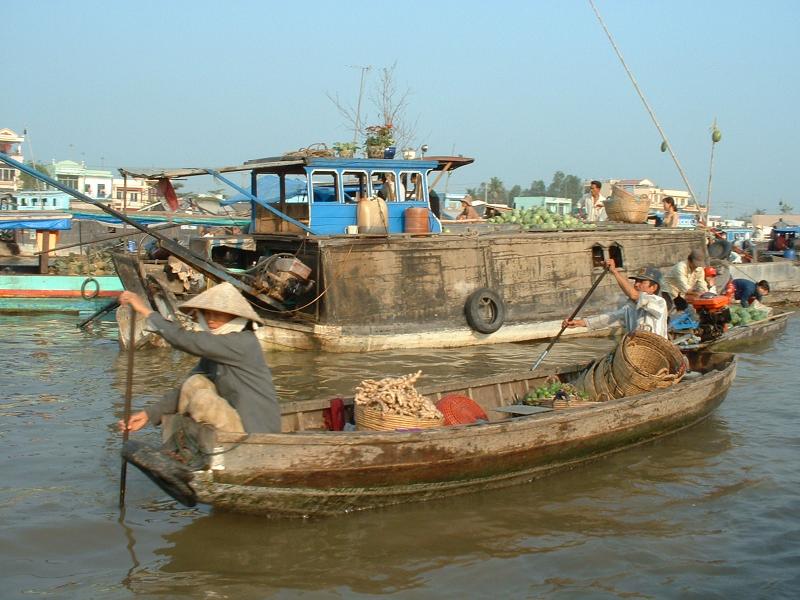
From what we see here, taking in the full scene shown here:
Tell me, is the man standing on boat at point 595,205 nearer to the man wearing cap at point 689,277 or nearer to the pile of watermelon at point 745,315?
the man wearing cap at point 689,277

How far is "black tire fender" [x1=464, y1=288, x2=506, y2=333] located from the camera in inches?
503

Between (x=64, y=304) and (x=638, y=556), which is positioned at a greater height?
(x=64, y=304)

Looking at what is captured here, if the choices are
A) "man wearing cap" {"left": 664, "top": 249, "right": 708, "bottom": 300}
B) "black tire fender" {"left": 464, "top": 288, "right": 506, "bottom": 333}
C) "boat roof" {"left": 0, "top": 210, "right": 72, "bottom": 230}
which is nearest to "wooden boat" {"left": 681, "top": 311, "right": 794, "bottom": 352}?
"man wearing cap" {"left": 664, "top": 249, "right": 708, "bottom": 300}

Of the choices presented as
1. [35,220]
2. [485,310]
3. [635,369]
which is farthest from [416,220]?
[35,220]

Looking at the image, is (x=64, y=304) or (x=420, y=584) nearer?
(x=420, y=584)

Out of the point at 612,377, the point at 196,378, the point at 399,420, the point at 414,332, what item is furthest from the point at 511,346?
the point at 196,378

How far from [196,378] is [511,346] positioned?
336 inches

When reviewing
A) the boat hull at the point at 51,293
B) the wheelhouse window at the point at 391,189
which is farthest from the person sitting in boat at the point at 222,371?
the boat hull at the point at 51,293

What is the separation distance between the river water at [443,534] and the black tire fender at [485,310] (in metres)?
4.81

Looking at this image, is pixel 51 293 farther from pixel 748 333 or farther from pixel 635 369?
A: pixel 748 333

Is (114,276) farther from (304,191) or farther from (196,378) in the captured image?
(196,378)

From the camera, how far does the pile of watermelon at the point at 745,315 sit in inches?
577

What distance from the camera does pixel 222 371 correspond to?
5242 mm

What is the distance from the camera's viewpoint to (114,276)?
16.8 meters
